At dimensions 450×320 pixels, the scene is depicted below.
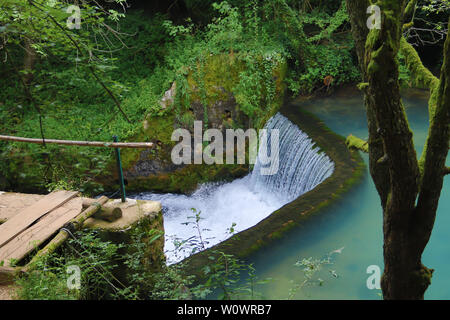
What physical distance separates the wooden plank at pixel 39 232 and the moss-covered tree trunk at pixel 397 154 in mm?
3119

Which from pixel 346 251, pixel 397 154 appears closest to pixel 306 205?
pixel 346 251

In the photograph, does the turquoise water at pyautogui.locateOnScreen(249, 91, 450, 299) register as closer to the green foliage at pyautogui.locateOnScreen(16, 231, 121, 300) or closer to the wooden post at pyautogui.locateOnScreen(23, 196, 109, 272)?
the green foliage at pyautogui.locateOnScreen(16, 231, 121, 300)

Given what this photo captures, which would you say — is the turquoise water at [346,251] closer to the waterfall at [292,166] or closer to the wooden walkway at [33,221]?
the waterfall at [292,166]

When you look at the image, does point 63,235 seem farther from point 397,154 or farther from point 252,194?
point 252,194

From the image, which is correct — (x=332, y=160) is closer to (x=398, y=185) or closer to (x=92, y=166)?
(x=398, y=185)

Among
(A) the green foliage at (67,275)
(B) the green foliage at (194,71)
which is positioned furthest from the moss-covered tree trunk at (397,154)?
(B) the green foliage at (194,71)

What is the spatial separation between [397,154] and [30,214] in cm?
373

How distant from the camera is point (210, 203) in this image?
8070 millimetres

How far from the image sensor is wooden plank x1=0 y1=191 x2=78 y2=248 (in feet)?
12.5

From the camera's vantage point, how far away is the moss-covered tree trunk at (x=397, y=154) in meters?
2.05

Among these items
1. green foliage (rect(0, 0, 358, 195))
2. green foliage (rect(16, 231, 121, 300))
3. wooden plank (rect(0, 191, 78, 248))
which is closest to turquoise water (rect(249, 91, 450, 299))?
green foliage (rect(16, 231, 121, 300))

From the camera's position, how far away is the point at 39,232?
3818 millimetres
